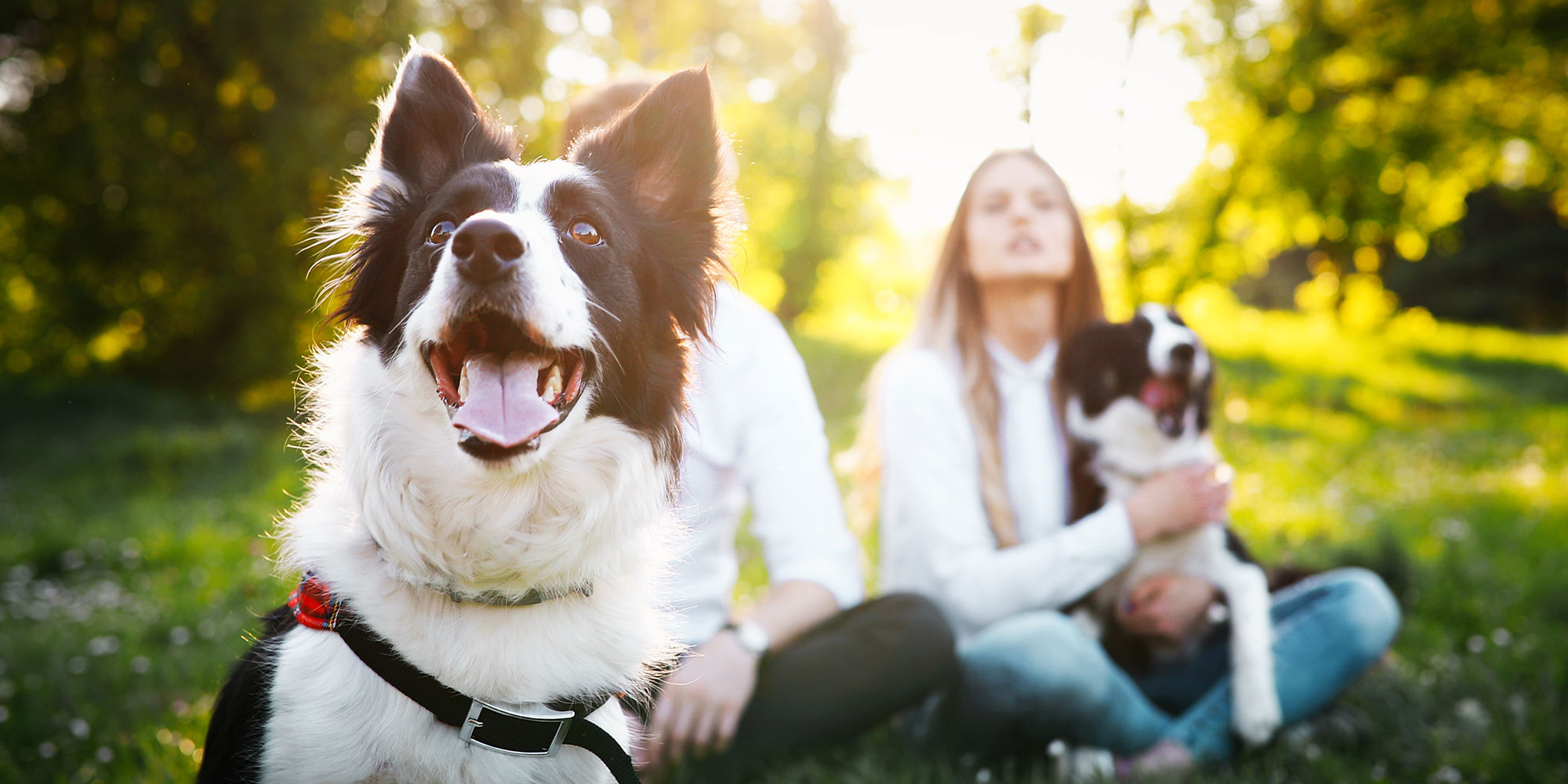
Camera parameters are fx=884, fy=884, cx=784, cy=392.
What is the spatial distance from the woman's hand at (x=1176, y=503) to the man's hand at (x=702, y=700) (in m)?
1.30

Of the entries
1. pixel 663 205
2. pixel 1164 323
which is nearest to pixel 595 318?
pixel 663 205

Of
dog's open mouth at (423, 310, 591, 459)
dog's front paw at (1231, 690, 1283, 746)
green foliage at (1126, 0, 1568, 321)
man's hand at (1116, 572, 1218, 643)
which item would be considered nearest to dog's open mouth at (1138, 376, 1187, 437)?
man's hand at (1116, 572, 1218, 643)

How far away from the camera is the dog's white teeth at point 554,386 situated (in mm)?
1716

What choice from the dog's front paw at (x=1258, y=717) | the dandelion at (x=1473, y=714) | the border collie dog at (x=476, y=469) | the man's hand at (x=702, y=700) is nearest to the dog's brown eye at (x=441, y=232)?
the border collie dog at (x=476, y=469)

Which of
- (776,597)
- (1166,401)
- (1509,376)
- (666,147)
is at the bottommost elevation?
(1509,376)

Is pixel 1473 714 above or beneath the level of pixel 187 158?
beneath

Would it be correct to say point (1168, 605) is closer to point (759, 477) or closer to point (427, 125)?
point (759, 477)

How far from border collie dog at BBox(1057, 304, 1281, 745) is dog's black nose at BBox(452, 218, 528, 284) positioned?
211 cm

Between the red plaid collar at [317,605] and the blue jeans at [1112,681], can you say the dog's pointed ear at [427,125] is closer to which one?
the red plaid collar at [317,605]

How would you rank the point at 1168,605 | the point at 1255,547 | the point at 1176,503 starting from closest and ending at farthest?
the point at 1176,503, the point at 1168,605, the point at 1255,547

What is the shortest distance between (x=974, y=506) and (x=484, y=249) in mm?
1945

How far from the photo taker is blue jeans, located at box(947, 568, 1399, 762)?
2.60 m

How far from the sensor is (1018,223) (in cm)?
305

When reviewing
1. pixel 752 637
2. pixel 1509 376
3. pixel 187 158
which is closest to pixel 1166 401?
pixel 752 637
